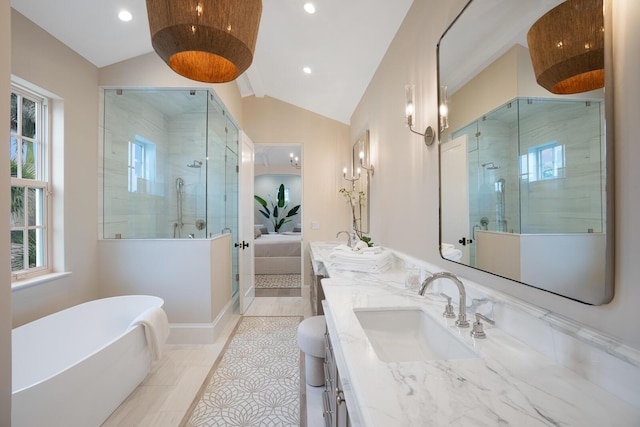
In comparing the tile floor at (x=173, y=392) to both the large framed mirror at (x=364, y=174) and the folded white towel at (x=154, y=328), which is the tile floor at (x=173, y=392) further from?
the large framed mirror at (x=364, y=174)

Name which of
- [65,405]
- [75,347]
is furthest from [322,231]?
[65,405]

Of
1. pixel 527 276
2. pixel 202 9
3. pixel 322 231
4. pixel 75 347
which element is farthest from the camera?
pixel 322 231

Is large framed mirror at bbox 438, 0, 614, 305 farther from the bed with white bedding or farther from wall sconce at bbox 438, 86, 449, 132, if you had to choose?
the bed with white bedding

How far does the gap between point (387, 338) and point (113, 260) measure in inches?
106

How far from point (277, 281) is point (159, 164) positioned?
2.92 m

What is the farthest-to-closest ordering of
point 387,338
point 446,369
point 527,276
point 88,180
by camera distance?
point 88,180, point 387,338, point 527,276, point 446,369

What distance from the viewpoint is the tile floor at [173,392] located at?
1791 mm

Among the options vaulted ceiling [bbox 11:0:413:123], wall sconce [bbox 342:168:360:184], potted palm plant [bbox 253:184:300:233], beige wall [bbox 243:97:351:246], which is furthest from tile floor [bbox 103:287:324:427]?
potted palm plant [bbox 253:184:300:233]

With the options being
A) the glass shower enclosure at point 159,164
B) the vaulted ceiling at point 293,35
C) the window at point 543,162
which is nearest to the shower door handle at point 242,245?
the glass shower enclosure at point 159,164

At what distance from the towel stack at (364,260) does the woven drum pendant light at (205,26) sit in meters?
1.36

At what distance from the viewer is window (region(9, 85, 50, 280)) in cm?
204

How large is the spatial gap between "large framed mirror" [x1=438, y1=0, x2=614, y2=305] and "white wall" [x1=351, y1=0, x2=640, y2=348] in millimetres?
23

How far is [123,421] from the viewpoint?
5.83ft

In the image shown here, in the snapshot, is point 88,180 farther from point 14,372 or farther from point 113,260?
point 14,372
